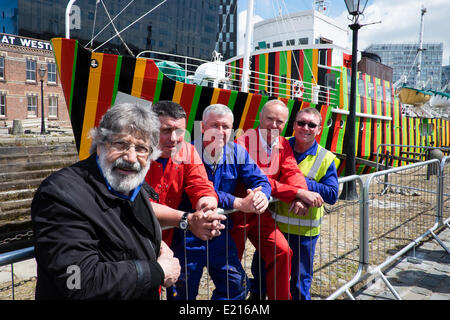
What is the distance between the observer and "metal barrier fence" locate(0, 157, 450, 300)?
3.15 m

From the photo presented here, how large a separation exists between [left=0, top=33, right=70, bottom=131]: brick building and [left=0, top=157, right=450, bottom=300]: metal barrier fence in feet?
92.6

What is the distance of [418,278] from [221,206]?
2.67 metres

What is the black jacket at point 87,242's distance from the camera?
1.13 m

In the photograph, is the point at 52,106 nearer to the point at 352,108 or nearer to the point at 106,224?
the point at 352,108

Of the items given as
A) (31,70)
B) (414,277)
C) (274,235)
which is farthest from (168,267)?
(31,70)

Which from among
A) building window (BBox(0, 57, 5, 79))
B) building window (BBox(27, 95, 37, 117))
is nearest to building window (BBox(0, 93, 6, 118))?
building window (BBox(0, 57, 5, 79))

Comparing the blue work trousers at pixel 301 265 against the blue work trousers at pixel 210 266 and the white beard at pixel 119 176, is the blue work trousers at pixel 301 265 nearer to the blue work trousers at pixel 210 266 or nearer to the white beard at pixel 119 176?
the blue work trousers at pixel 210 266

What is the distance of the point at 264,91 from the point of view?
32.2ft

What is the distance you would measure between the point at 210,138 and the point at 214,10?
2416 inches

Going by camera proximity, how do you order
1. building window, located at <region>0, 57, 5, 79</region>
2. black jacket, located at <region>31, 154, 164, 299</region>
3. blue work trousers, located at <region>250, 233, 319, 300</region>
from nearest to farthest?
black jacket, located at <region>31, 154, 164, 299</region> < blue work trousers, located at <region>250, 233, 319, 300</region> < building window, located at <region>0, 57, 5, 79</region>

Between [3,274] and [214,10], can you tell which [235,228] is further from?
[214,10]

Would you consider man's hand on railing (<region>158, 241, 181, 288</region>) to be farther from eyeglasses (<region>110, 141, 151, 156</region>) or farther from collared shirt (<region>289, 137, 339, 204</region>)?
collared shirt (<region>289, 137, 339, 204</region>)
